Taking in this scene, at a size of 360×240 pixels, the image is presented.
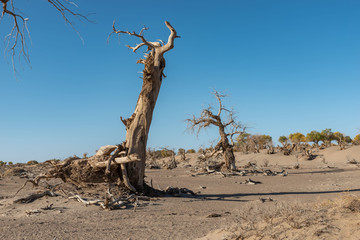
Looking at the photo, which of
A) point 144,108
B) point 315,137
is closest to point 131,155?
point 144,108

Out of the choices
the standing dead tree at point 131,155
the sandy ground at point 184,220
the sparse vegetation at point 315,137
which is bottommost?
the sandy ground at point 184,220

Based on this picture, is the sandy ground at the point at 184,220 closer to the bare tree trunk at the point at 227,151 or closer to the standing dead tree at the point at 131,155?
the standing dead tree at the point at 131,155

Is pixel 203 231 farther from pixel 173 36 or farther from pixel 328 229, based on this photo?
pixel 173 36

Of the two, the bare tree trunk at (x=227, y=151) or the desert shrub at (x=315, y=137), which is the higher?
the desert shrub at (x=315, y=137)

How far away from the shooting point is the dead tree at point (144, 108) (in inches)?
380

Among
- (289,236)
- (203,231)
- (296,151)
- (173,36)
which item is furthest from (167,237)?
(296,151)

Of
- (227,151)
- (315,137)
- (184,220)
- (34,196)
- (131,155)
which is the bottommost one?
(184,220)

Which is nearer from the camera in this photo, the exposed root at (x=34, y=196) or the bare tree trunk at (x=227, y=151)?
the exposed root at (x=34, y=196)

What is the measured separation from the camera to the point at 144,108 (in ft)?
32.9

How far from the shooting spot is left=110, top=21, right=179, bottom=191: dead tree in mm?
9664

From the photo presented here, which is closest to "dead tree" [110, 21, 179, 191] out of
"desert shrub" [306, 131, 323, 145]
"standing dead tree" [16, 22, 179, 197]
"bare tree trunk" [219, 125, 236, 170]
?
"standing dead tree" [16, 22, 179, 197]

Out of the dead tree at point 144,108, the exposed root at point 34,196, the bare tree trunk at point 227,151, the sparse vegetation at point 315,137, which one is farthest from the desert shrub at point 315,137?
the exposed root at point 34,196

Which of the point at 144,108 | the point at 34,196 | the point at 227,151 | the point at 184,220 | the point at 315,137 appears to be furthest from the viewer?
the point at 315,137

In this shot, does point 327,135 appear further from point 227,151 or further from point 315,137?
point 227,151
